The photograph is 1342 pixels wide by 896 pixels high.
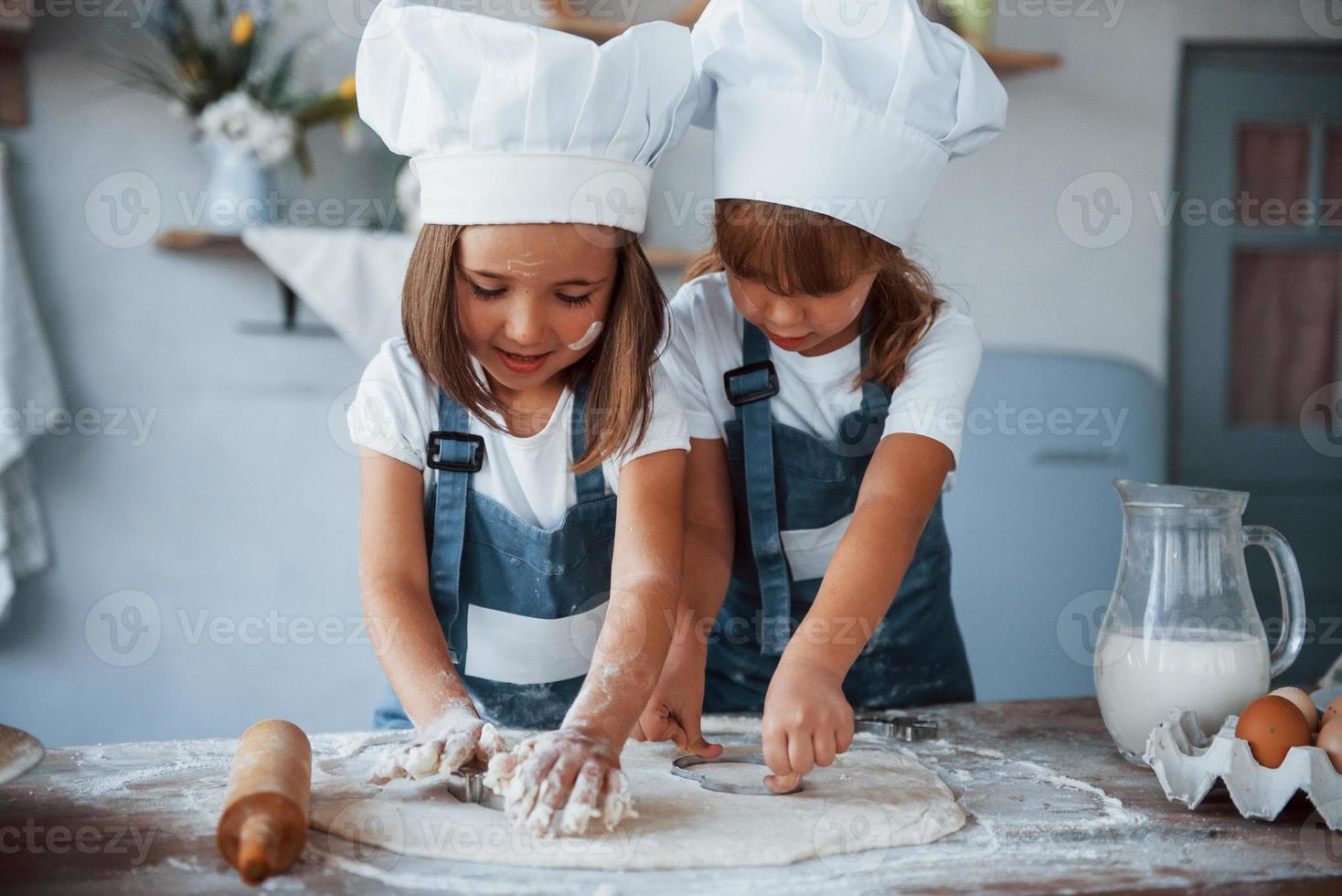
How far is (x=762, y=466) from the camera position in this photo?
105 cm

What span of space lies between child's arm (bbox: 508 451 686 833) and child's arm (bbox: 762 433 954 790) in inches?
3.9

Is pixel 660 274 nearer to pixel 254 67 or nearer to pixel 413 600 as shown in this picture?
pixel 254 67

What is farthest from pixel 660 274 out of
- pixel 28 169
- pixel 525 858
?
pixel 525 858

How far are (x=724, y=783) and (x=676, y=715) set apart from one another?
0.10m

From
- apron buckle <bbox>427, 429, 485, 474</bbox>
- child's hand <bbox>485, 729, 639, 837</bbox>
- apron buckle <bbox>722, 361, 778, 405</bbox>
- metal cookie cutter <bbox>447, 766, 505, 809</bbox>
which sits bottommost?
metal cookie cutter <bbox>447, 766, 505, 809</bbox>

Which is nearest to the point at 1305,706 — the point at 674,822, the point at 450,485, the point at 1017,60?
the point at 674,822

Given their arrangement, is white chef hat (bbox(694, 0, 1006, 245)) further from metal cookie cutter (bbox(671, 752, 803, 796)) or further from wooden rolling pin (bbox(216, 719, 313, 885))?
wooden rolling pin (bbox(216, 719, 313, 885))

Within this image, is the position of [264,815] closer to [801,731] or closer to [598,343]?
[801,731]

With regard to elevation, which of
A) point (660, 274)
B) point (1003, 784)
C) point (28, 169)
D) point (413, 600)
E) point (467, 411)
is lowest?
point (1003, 784)

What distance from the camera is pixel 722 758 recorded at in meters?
0.84

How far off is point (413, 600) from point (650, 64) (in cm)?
45

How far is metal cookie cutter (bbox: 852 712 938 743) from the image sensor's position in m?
0.94

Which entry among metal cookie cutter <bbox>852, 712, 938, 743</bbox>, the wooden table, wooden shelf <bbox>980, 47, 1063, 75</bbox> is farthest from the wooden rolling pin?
wooden shelf <bbox>980, 47, 1063, 75</bbox>

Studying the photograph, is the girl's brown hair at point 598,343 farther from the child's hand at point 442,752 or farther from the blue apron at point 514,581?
the child's hand at point 442,752
